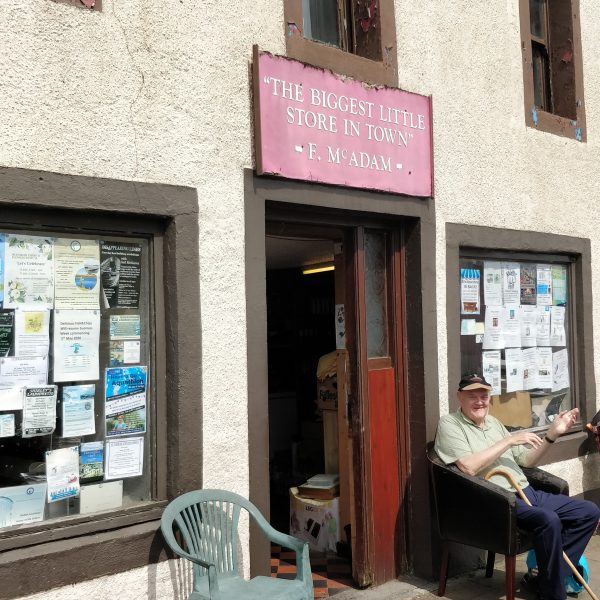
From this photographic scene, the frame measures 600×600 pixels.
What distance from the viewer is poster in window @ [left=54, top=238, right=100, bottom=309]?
3594 millimetres

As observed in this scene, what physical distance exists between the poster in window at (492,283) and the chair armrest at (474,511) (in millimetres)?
1615

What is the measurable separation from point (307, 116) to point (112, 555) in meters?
2.59

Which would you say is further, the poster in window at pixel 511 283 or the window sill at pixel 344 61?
the poster in window at pixel 511 283

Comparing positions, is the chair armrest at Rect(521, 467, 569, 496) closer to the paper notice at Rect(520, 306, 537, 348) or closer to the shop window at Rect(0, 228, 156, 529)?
the paper notice at Rect(520, 306, 537, 348)

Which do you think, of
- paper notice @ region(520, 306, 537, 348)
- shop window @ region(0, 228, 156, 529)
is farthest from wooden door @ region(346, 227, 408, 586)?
shop window @ region(0, 228, 156, 529)

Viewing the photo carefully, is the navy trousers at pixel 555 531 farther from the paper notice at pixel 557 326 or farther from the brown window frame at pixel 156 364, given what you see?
the brown window frame at pixel 156 364

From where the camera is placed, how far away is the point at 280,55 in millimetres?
4266

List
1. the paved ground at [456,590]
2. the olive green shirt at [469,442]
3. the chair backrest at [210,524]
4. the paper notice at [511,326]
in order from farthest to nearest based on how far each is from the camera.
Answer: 1. the paper notice at [511,326]
2. the paved ground at [456,590]
3. the olive green shirt at [469,442]
4. the chair backrest at [210,524]

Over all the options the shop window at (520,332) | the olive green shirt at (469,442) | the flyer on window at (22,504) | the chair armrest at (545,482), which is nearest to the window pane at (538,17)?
the shop window at (520,332)

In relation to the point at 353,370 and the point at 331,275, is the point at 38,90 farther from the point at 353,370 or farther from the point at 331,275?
the point at 331,275

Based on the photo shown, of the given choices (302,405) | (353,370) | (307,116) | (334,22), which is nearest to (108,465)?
(353,370)

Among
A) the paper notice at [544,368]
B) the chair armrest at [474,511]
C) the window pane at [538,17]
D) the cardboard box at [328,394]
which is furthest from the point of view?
the window pane at [538,17]

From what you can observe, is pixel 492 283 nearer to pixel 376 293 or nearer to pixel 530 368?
pixel 530 368

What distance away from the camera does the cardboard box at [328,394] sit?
5.98 metres
